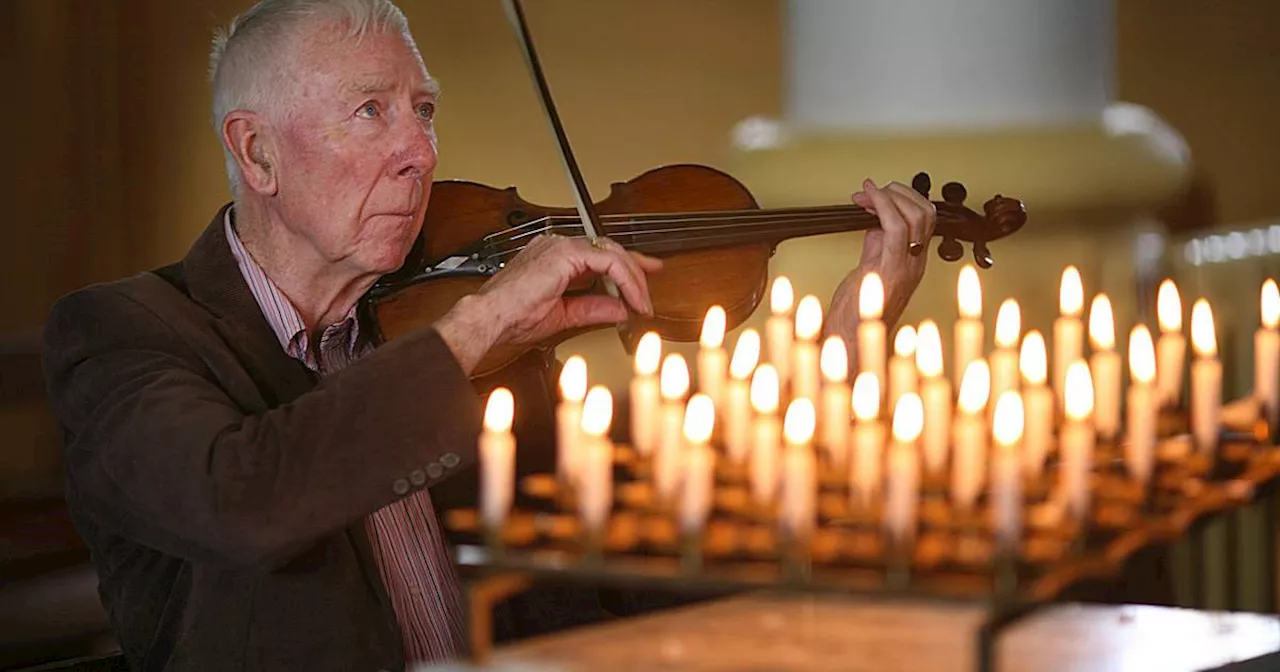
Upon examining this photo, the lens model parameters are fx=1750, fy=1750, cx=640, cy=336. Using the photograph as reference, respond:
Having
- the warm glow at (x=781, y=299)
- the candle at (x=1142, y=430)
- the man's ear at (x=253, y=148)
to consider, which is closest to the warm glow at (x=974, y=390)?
the candle at (x=1142, y=430)

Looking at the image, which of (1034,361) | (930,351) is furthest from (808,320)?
(1034,361)

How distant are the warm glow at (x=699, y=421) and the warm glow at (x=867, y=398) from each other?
11cm

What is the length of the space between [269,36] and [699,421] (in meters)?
1.02

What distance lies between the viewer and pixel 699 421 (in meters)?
1.27

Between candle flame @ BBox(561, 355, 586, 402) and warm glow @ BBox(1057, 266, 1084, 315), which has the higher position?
warm glow @ BBox(1057, 266, 1084, 315)

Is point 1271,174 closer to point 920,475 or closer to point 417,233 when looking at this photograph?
point 417,233

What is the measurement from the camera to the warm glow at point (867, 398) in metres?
1.29

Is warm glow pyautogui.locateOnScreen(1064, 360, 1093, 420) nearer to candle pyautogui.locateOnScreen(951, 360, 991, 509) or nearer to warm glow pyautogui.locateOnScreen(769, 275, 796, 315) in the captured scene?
candle pyautogui.locateOnScreen(951, 360, 991, 509)

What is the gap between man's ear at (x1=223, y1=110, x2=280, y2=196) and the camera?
6.85ft

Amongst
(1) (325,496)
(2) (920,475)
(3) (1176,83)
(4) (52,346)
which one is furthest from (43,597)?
(3) (1176,83)

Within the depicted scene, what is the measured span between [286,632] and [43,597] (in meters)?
1.44

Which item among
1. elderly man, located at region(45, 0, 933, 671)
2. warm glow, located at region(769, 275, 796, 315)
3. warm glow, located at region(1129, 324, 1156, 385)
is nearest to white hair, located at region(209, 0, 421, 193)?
elderly man, located at region(45, 0, 933, 671)

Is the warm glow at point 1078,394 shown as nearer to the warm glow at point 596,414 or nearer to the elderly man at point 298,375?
the warm glow at point 596,414

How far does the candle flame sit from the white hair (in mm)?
759
